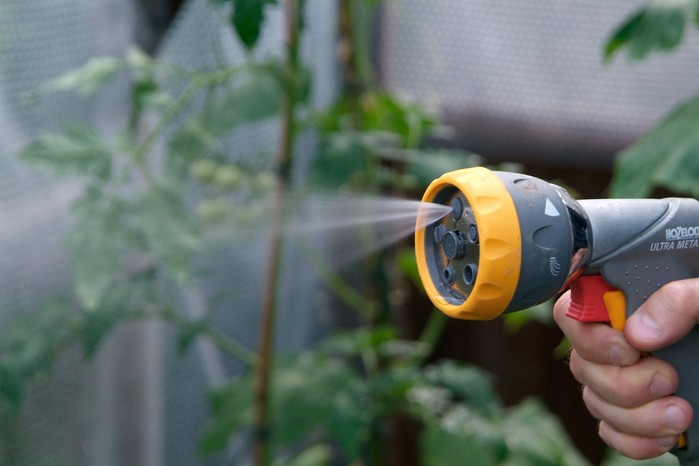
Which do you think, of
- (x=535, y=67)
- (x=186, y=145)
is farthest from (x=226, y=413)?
(x=535, y=67)

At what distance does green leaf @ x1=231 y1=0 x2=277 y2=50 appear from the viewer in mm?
946

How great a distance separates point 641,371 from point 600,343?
1.6 inches

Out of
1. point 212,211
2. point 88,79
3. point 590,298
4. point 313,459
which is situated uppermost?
point 88,79

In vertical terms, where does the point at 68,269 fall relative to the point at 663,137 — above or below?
below

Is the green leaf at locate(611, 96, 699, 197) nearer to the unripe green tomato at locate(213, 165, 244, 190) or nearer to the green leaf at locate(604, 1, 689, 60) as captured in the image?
the green leaf at locate(604, 1, 689, 60)

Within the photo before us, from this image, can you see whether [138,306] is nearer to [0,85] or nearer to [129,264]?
[129,264]

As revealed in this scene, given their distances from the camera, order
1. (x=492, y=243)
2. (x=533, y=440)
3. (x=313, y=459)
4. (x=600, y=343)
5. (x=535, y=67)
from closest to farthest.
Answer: (x=492, y=243) < (x=600, y=343) < (x=533, y=440) < (x=313, y=459) < (x=535, y=67)

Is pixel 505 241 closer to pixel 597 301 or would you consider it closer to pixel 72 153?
pixel 597 301

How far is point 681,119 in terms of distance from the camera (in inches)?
40.6

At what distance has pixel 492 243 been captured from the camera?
629 millimetres

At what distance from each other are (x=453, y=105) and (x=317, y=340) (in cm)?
56

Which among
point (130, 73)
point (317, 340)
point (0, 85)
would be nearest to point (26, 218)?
point (0, 85)

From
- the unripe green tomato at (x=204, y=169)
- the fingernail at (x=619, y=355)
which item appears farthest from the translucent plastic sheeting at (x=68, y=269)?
the fingernail at (x=619, y=355)

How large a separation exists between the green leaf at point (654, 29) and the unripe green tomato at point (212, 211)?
21.5 inches
